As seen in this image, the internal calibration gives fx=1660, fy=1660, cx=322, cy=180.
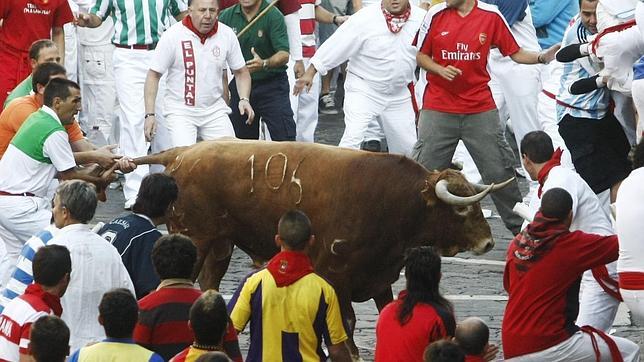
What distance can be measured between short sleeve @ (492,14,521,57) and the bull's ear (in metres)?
2.94

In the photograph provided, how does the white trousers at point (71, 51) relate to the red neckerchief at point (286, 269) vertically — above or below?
below

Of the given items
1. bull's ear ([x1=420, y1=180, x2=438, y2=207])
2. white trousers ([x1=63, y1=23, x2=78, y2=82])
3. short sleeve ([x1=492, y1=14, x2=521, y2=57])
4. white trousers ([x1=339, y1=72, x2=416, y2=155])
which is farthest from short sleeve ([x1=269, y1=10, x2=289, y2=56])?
bull's ear ([x1=420, y1=180, x2=438, y2=207])

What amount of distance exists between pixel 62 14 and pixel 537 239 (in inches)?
280

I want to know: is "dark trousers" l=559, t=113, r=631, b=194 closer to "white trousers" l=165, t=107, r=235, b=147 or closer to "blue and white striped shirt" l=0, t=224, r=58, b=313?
"white trousers" l=165, t=107, r=235, b=147

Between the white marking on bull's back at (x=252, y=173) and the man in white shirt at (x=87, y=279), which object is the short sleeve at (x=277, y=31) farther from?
the man in white shirt at (x=87, y=279)

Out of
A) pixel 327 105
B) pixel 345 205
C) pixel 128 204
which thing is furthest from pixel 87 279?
pixel 327 105

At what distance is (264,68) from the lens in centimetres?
1535

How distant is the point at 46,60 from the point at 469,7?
341 cm

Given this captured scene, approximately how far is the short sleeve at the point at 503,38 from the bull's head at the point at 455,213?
105 inches

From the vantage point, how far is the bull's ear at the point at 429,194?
10.7 m

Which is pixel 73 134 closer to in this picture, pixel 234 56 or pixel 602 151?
pixel 234 56

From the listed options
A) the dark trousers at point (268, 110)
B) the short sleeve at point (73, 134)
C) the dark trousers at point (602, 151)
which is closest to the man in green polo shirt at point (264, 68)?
the dark trousers at point (268, 110)

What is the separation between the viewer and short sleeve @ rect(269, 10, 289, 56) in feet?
50.3

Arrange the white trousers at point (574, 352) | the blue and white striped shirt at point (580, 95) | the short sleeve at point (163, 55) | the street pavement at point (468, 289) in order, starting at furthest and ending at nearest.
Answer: the short sleeve at point (163, 55) → the blue and white striped shirt at point (580, 95) → the street pavement at point (468, 289) → the white trousers at point (574, 352)
